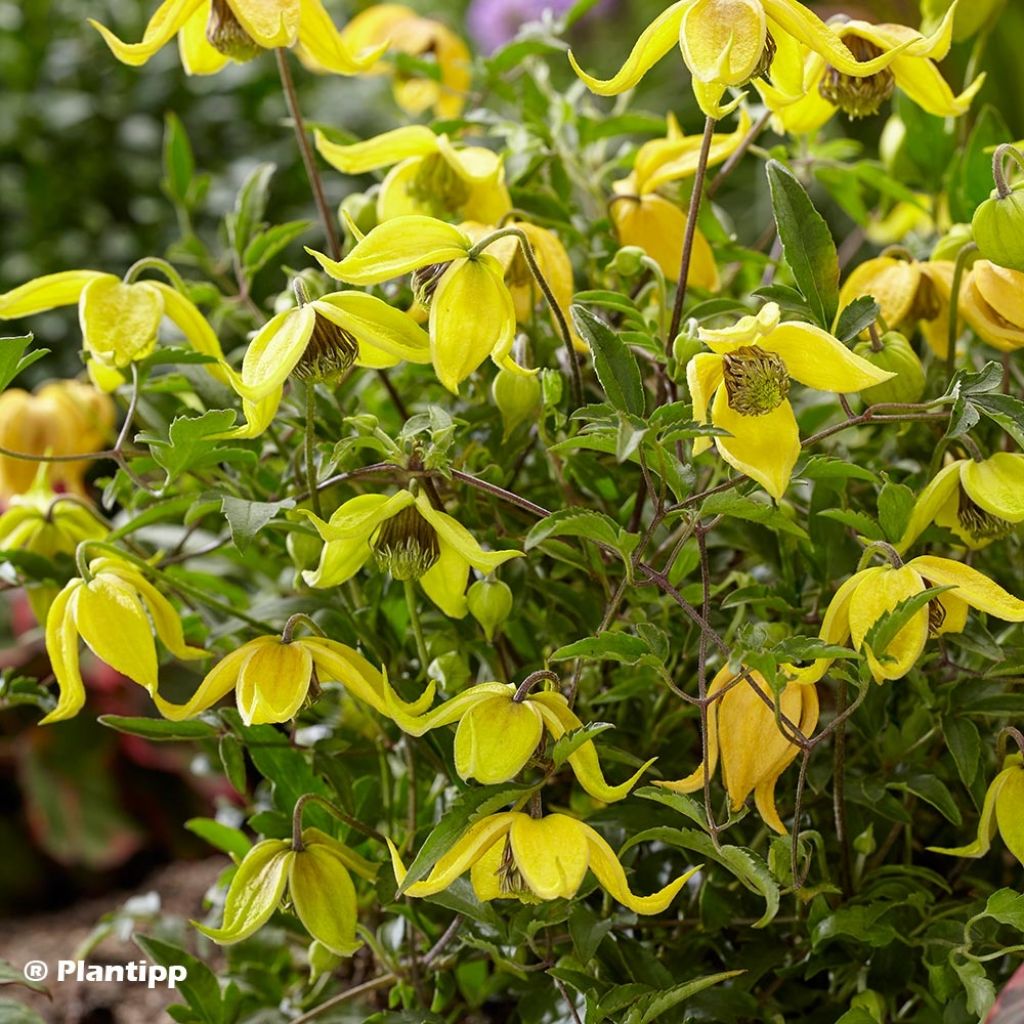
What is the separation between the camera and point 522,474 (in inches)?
27.1

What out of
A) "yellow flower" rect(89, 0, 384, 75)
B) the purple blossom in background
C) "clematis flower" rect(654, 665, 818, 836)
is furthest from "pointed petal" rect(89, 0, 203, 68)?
the purple blossom in background

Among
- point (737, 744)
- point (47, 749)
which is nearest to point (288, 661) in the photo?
point (737, 744)

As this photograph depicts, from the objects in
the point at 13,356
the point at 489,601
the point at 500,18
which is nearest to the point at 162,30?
the point at 13,356

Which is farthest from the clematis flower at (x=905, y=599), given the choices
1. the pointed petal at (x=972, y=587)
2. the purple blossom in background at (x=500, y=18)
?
the purple blossom in background at (x=500, y=18)

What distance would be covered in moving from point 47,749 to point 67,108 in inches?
38.4

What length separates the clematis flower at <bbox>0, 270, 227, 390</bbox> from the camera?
1.83ft

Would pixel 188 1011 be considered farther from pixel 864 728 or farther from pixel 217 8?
pixel 217 8

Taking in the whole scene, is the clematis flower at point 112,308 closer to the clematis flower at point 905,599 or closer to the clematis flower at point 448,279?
the clematis flower at point 448,279

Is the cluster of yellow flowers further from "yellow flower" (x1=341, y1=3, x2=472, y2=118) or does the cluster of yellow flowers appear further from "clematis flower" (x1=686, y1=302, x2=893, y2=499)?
"yellow flower" (x1=341, y1=3, x2=472, y2=118)

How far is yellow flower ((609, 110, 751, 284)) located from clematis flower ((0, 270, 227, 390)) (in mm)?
204

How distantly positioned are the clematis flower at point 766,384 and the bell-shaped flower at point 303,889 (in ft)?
0.74

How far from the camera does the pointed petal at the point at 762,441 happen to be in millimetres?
453

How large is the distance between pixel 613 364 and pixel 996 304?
0.59 ft

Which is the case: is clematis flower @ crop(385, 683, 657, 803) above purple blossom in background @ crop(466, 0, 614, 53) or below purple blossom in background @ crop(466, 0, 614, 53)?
above
